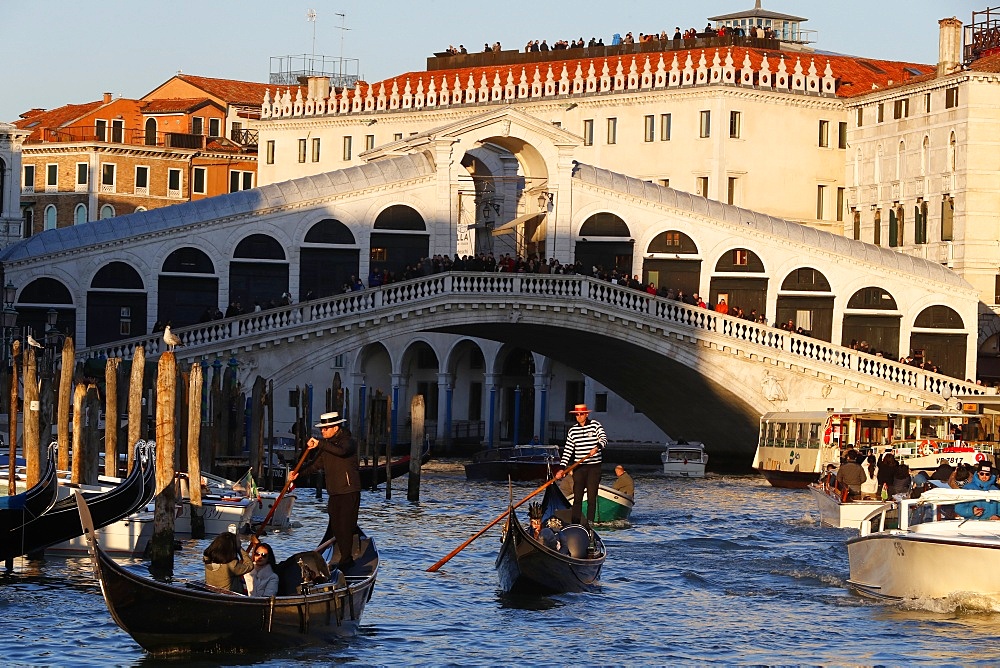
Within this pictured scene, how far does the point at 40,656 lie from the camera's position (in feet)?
53.4

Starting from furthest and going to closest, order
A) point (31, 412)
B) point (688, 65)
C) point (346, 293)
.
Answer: point (688, 65) → point (346, 293) → point (31, 412)

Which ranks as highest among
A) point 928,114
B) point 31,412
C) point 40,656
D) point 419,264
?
point 928,114

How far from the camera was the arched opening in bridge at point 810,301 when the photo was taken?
3984 centimetres

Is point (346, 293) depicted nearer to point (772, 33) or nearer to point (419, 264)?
point (419, 264)

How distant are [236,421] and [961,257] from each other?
17387 millimetres

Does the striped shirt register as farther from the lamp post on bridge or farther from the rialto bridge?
the rialto bridge

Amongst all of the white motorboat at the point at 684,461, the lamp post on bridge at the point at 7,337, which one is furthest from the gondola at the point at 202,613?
the white motorboat at the point at 684,461

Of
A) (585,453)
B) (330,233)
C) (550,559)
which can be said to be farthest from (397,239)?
(550,559)

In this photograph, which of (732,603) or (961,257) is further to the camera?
(961,257)

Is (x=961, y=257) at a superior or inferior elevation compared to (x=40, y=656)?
superior

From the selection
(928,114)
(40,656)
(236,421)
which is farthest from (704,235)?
(40,656)

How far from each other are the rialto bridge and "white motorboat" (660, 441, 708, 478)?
0.86 m

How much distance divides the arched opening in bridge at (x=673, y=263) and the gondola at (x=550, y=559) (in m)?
20.3

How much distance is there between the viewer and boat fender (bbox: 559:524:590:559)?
19188 millimetres
